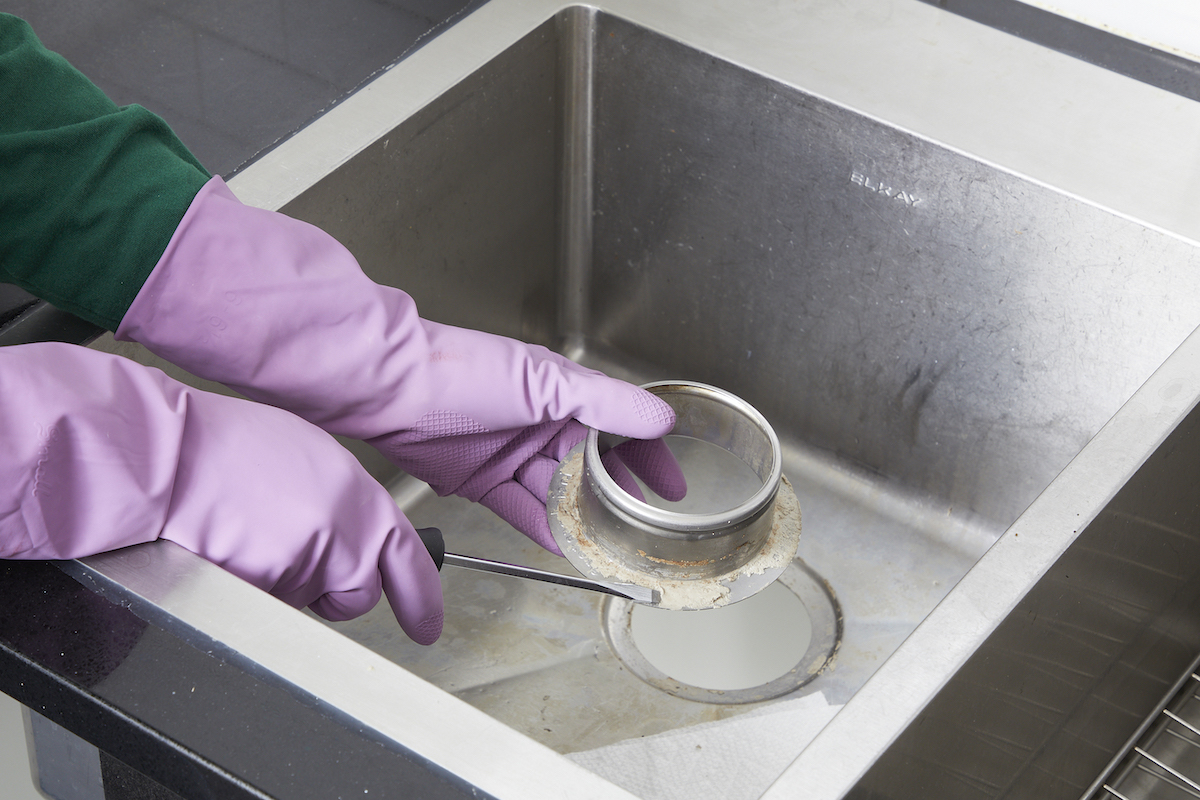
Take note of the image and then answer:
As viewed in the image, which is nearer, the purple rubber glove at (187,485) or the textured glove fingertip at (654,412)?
the purple rubber glove at (187,485)

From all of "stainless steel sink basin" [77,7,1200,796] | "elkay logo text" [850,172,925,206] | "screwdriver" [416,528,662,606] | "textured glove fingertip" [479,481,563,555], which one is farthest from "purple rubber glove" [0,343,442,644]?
"elkay logo text" [850,172,925,206]

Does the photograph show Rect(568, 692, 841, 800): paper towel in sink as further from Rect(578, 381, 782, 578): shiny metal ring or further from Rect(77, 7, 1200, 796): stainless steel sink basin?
Rect(578, 381, 782, 578): shiny metal ring

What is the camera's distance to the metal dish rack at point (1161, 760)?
0.87 meters

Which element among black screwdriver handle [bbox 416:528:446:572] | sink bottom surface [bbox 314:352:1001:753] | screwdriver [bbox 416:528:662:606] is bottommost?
sink bottom surface [bbox 314:352:1001:753]

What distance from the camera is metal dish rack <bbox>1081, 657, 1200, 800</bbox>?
0.87m

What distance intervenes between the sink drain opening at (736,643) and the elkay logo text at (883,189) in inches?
12.5

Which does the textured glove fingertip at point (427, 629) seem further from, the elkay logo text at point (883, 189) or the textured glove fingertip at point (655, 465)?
the elkay logo text at point (883, 189)

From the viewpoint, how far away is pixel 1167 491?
2.66 feet

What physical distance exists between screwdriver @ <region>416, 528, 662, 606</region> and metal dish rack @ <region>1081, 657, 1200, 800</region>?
36 cm

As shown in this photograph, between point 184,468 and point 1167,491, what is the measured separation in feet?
2.02

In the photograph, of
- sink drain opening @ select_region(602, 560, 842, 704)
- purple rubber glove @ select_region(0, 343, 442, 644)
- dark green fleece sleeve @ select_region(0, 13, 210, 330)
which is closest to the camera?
purple rubber glove @ select_region(0, 343, 442, 644)

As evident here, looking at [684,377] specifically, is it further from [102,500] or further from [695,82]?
[102,500]

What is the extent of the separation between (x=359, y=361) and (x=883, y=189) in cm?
46

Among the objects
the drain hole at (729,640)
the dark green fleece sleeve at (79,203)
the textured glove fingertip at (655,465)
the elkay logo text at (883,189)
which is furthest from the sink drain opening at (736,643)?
the dark green fleece sleeve at (79,203)
